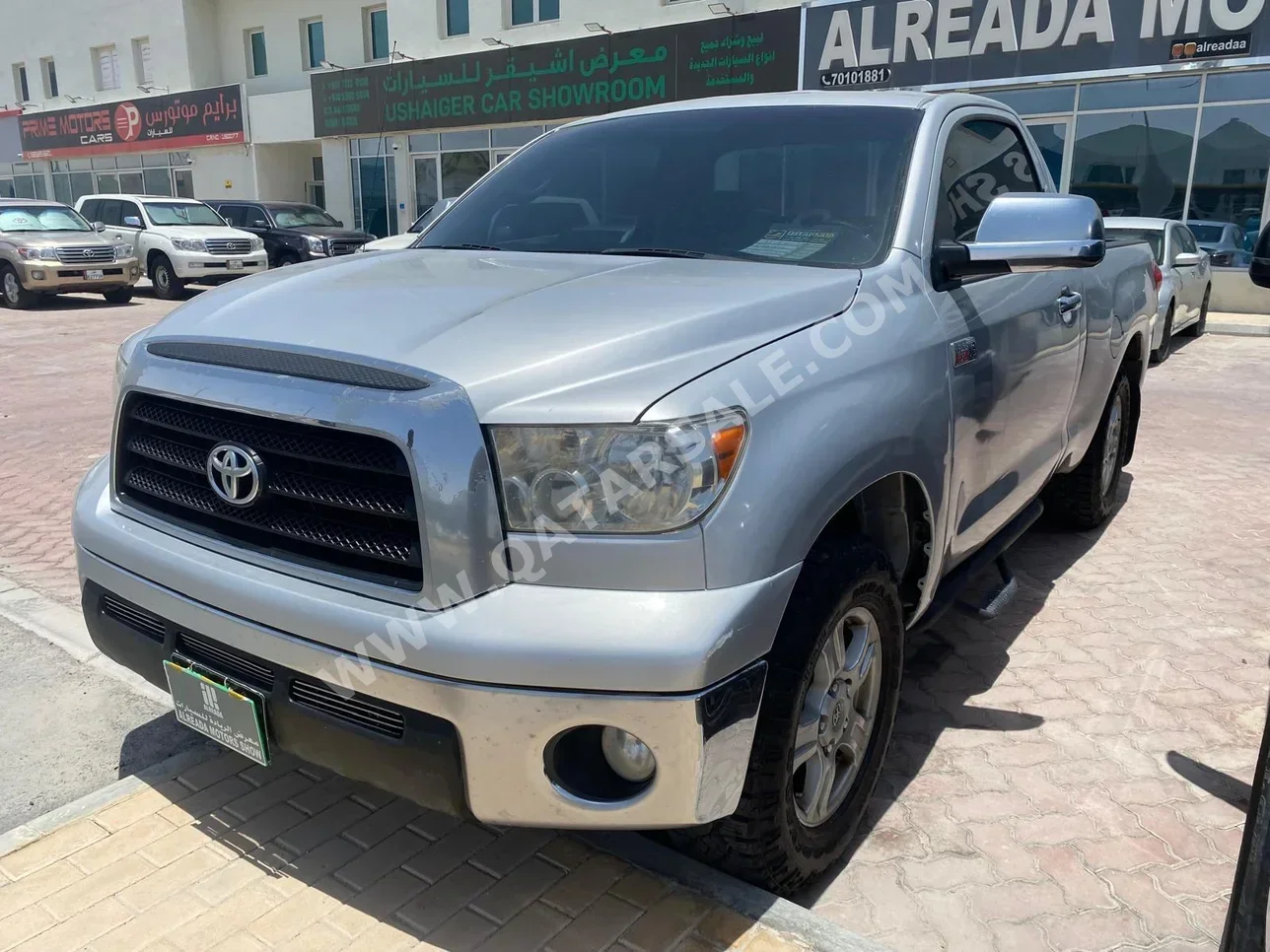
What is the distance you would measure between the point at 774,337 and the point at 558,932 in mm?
1429

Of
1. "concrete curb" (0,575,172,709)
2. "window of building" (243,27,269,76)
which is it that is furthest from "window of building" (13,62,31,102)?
"concrete curb" (0,575,172,709)

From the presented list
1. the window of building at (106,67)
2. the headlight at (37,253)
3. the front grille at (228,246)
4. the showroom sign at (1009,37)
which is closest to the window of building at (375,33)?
the front grille at (228,246)

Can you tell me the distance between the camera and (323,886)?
243 cm

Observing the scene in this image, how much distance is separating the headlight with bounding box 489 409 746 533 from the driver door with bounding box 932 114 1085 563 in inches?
45.2

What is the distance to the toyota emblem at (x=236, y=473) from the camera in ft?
7.06

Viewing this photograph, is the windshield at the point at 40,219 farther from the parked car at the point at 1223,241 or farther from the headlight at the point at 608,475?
the headlight at the point at 608,475

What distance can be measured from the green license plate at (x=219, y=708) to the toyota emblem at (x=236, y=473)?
415 mm

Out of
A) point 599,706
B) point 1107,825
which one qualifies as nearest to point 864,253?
point 599,706

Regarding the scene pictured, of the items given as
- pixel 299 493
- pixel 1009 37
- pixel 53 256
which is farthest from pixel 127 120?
pixel 299 493

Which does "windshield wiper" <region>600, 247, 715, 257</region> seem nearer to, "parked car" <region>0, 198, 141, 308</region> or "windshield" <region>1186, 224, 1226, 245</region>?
"windshield" <region>1186, 224, 1226, 245</region>

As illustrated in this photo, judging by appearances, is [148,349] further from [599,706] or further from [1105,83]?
[1105,83]

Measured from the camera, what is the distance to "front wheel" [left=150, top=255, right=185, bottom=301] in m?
17.7

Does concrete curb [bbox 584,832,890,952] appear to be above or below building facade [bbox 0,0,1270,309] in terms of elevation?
below

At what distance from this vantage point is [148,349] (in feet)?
8.05
